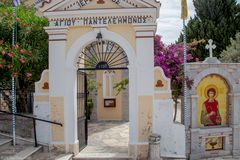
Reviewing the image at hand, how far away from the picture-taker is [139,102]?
8.95 meters

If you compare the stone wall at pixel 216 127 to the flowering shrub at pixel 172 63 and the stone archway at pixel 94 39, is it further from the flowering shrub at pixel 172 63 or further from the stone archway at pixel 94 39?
the stone archway at pixel 94 39

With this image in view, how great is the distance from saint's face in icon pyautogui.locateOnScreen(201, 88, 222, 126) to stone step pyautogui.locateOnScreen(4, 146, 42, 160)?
237 inches

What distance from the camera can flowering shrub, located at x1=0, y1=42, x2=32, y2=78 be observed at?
29.8 feet

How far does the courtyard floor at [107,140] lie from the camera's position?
9.51 m

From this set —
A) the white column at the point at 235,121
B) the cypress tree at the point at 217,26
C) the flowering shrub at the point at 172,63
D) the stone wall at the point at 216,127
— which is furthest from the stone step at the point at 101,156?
the cypress tree at the point at 217,26

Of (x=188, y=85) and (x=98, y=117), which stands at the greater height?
(x=188, y=85)

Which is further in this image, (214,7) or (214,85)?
(214,7)

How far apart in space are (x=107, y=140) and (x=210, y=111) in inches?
155

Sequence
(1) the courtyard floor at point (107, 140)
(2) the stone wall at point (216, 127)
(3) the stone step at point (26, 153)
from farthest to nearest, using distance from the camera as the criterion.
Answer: (2) the stone wall at point (216, 127) < (1) the courtyard floor at point (107, 140) < (3) the stone step at point (26, 153)

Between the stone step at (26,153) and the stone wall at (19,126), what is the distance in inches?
41.5

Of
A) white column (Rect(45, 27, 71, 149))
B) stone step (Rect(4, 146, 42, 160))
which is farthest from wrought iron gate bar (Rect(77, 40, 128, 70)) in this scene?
stone step (Rect(4, 146, 42, 160))

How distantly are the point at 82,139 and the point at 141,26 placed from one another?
13.1 feet

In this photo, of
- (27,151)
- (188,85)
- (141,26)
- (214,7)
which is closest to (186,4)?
(141,26)

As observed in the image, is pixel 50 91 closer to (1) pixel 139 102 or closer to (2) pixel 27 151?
(2) pixel 27 151
